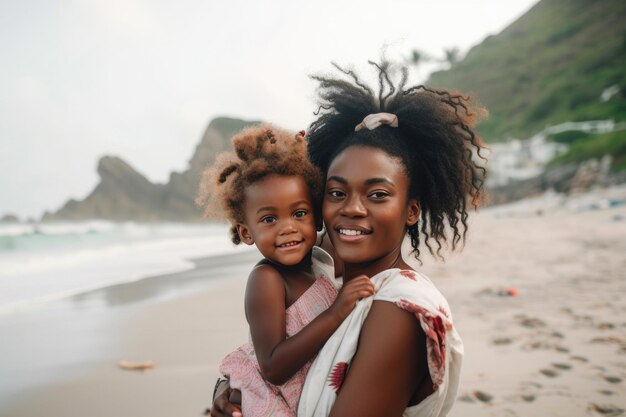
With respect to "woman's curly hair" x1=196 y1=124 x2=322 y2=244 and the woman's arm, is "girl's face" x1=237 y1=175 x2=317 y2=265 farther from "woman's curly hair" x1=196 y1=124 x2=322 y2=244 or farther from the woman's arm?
the woman's arm

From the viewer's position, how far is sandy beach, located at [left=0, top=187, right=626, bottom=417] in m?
3.62

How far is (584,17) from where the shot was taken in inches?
2274

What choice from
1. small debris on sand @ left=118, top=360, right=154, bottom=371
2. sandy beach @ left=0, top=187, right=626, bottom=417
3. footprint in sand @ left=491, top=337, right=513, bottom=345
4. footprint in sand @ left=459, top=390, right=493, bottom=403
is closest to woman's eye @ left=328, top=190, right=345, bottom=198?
sandy beach @ left=0, top=187, right=626, bottom=417

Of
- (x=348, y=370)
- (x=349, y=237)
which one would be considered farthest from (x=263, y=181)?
(x=348, y=370)

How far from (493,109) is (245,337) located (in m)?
50.8

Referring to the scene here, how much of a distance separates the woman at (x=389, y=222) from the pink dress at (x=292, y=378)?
95 mm

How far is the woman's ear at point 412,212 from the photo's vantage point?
2220 mm

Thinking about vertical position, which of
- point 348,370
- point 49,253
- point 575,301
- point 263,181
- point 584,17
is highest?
point 584,17

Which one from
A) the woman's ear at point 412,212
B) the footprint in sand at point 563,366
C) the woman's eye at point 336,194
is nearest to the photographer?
the woman's eye at point 336,194

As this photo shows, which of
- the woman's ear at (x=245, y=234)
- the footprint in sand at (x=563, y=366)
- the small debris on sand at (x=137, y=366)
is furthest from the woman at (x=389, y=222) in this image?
the small debris on sand at (x=137, y=366)

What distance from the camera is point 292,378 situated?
196 centimetres

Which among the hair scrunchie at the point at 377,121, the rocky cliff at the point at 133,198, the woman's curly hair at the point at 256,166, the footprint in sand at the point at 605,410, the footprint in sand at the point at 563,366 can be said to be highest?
the hair scrunchie at the point at 377,121

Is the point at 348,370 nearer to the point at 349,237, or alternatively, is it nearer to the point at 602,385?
the point at 349,237

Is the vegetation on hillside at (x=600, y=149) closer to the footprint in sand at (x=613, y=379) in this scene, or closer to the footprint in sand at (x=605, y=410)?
the footprint in sand at (x=613, y=379)
